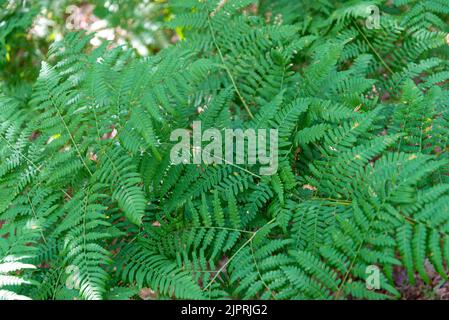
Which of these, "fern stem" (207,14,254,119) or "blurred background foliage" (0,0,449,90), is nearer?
"fern stem" (207,14,254,119)

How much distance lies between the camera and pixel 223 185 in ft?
8.38

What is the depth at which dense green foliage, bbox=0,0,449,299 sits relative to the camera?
2.17 meters

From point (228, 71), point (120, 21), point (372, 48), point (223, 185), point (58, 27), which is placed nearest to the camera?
point (223, 185)

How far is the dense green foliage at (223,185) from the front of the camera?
2.17 metres

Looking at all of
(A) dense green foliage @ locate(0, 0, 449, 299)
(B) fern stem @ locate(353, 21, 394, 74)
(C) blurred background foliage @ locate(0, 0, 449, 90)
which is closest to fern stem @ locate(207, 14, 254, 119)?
(A) dense green foliage @ locate(0, 0, 449, 299)

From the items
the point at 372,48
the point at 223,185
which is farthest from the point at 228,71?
the point at 372,48

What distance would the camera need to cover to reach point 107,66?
2.63 meters

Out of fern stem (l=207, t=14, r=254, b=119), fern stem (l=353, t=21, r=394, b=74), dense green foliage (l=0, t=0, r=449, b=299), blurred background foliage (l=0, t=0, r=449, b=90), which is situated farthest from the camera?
blurred background foliage (l=0, t=0, r=449, b=90)

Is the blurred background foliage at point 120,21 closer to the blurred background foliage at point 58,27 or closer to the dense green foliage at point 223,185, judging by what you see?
the blurred background foliage at point 58,27

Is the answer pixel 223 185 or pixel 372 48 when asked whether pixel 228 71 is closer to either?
pixel 223 185

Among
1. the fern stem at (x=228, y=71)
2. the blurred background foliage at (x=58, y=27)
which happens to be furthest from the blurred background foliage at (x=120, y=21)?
the fern stem at (x=228, y=71)

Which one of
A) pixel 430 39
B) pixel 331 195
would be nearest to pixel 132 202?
pixel 331 195

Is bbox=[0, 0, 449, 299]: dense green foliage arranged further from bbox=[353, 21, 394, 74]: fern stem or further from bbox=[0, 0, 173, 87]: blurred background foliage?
bbox=[0, 0, 173, 87]: blurred background foliage
